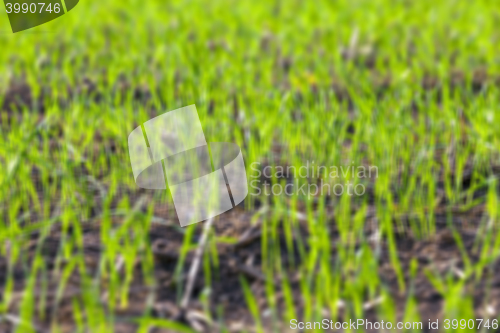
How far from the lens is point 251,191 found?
6.79ft

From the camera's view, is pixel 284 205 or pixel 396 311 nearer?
pixel 396 311

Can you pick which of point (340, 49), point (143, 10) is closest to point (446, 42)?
point (340, 49)

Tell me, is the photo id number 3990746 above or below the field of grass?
above

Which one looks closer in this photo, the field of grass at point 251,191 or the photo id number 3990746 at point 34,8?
the field of grass at point 251,191

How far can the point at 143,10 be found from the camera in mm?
4426

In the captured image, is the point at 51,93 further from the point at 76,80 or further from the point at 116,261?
the point at 116,261

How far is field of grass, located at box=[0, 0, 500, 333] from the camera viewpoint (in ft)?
5.02

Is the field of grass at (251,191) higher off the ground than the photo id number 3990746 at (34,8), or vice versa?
the photo id number 3990746 at (34,8)

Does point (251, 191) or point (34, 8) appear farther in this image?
point (34, 8)

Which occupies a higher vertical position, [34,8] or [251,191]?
[34,8]

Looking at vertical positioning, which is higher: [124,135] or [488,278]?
[124,135]

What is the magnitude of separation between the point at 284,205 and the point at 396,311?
47 cm

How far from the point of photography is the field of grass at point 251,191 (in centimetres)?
153

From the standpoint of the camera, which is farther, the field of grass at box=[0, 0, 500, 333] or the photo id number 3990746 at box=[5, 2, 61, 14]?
the photo id number 3990746 at box=[5, 2, 61, 14]
